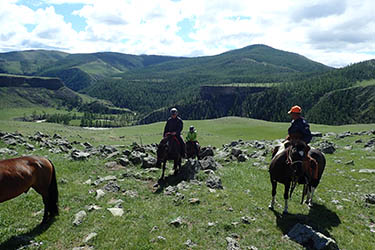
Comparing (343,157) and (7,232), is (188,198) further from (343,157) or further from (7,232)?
(343,157)

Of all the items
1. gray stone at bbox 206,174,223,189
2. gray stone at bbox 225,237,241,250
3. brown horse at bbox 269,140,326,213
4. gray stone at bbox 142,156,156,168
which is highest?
brown horse at bbox 269,140,326,213

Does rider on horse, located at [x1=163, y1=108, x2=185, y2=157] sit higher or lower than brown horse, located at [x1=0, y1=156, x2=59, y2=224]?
higher

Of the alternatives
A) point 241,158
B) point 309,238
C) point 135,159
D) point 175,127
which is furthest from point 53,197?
point 241,158

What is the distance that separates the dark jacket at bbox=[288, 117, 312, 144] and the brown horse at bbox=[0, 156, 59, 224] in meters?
10.7

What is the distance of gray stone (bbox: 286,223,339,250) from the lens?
26.5ft

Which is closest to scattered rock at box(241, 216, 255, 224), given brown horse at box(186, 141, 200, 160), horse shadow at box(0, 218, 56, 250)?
horse shadow at box(0, 218, 56, 250)

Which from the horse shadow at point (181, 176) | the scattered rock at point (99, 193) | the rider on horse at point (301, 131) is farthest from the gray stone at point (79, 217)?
the rider on horse at point (301, 131)

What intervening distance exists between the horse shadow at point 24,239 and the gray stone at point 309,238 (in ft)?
30.8

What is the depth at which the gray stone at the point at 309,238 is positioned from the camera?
8.08 meters

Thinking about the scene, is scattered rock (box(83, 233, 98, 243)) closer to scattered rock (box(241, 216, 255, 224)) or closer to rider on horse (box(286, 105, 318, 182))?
scattered rock (box(241, 216, 255, 224))

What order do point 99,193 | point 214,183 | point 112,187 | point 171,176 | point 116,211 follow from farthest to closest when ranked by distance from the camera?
point 171,176
point 214,183
point 112,187
point 99,193
point 116,211

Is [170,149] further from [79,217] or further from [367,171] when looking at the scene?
[367,171]

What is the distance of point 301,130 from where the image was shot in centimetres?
1063

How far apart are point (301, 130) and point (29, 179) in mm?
11420
